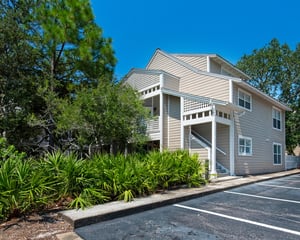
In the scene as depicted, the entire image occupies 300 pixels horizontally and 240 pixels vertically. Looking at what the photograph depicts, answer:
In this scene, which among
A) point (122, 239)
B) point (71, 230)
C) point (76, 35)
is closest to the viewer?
point (122, 239)

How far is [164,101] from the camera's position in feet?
49.2

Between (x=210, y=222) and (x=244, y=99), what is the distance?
10.8m

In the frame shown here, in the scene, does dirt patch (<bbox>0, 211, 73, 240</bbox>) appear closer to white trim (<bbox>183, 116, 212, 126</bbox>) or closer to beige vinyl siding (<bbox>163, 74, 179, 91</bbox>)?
white trim (<bbox>183, 116, 212, 126</bbox>)

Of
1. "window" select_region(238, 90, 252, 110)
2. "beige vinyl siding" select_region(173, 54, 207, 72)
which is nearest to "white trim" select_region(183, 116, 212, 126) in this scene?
"window" select_region(238, 90, 252, 110)

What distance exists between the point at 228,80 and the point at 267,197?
7072 millimetres

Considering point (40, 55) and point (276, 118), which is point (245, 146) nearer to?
point (276, 118)

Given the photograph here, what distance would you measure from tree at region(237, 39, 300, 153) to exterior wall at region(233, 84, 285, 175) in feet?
35.3

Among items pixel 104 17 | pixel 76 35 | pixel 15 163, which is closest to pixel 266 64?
pixel 104 17

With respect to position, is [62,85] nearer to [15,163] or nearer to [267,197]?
[15,163]

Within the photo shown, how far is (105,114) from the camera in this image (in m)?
9.94

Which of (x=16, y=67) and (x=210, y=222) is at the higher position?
(x=16, y=67)

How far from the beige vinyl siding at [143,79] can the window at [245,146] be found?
19.8 feet

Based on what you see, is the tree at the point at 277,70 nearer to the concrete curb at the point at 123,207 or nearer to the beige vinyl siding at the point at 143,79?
the beige vinyl siding at the point at 143,79

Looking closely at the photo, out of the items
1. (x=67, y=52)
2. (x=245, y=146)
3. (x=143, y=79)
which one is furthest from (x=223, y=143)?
(x=67, y=52)
